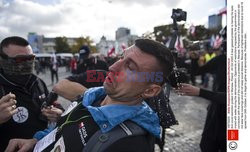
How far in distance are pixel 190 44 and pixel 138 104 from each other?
103cm

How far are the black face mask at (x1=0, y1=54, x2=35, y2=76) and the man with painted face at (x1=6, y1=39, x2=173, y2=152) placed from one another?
878 millimetres

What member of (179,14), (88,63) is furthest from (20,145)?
(88,63)

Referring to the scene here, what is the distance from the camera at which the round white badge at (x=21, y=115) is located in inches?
91.6

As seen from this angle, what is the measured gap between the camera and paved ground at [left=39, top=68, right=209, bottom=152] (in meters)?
5.06

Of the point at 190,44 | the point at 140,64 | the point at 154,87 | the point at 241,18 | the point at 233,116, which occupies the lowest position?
the point at 233,116

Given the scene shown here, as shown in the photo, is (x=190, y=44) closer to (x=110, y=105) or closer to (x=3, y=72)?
(x=110, y=105)

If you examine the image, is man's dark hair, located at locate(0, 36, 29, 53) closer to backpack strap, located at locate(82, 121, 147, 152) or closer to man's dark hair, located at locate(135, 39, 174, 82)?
A: man's dark hair, located at locate(135, 39, 174, 82)

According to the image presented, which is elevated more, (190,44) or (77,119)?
(190,44)

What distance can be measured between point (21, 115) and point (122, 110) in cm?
123

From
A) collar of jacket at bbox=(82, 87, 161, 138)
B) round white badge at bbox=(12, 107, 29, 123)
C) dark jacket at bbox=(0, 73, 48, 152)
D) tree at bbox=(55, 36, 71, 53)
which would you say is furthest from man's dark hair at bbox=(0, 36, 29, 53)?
tree at bbox=(55, 36, 71, 53)

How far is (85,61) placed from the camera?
6.16 metres

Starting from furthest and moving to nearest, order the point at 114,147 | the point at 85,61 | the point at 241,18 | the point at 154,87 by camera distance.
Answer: the point at 85,61 → the point at 241,18 → the point at 154,87 → the point at 114,147

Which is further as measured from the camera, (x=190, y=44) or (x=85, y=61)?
(x=85, y=61)

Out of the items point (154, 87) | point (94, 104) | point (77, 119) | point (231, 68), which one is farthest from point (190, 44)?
point (77, 119)
